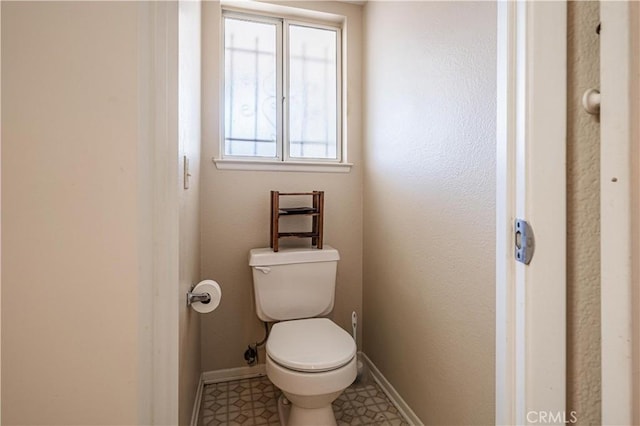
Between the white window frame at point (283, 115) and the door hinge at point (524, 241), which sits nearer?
the door hinge at point (524, 241)

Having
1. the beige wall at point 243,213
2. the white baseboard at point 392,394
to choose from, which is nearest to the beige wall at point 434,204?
the white baseboard at point 392,394

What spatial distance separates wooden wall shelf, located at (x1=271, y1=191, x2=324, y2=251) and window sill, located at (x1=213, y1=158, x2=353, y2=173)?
0.17m

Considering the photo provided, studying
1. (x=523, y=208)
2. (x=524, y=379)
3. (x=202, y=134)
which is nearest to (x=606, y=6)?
(x=523, y=208)

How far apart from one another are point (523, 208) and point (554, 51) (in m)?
0.24

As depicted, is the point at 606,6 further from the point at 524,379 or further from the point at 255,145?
the point at 255,145

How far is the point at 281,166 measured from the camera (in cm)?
186

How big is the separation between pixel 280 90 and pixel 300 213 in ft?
2.70

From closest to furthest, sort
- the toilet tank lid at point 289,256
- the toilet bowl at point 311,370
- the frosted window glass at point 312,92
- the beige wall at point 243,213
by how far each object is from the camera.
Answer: the toilet bowl at point 311,370, the toilet tank lid at point 289,256, the beige wall at point 243,213, the frosted window glass at point 312,92

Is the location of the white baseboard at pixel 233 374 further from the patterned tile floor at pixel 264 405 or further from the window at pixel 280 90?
the window at pixel 280 90

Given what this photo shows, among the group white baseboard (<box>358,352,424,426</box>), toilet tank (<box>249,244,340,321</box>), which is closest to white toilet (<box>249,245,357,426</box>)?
toilet tank (<box>249,244,340,321</box>)

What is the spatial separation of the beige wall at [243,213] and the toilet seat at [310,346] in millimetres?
421

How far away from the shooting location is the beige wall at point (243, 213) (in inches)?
69.7

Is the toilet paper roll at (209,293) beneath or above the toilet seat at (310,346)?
above

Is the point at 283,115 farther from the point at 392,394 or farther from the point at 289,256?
the point at 392,394
